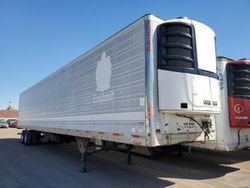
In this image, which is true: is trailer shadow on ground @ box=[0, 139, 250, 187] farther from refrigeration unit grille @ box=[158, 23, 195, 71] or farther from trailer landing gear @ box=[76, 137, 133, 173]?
refrigeration unit grille @ box=[158, 23, 195, 71]

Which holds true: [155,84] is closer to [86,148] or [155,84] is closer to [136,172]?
[136,172]

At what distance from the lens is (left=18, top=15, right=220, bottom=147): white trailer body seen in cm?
501

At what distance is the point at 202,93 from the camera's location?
5273 mm

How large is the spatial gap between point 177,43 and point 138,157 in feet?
18.9

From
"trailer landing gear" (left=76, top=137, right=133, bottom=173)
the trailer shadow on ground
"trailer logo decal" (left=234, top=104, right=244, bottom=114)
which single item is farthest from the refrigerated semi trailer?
the trailer shadow on ground

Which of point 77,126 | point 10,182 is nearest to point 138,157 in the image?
point 77,126

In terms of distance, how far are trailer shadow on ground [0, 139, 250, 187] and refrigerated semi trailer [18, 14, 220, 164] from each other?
3.86 ft

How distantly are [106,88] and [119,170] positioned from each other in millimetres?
2836

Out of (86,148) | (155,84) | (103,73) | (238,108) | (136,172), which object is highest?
(103,73)

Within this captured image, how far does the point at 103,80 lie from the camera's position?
6641mm

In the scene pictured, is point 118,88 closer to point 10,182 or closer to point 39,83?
point 10,182

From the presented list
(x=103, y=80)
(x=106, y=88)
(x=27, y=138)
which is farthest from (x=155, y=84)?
(x=27, y=138)

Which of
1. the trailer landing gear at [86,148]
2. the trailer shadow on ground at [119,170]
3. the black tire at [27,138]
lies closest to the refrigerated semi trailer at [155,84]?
the trailer landing gear at [86,148]

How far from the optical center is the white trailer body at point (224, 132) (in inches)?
254
